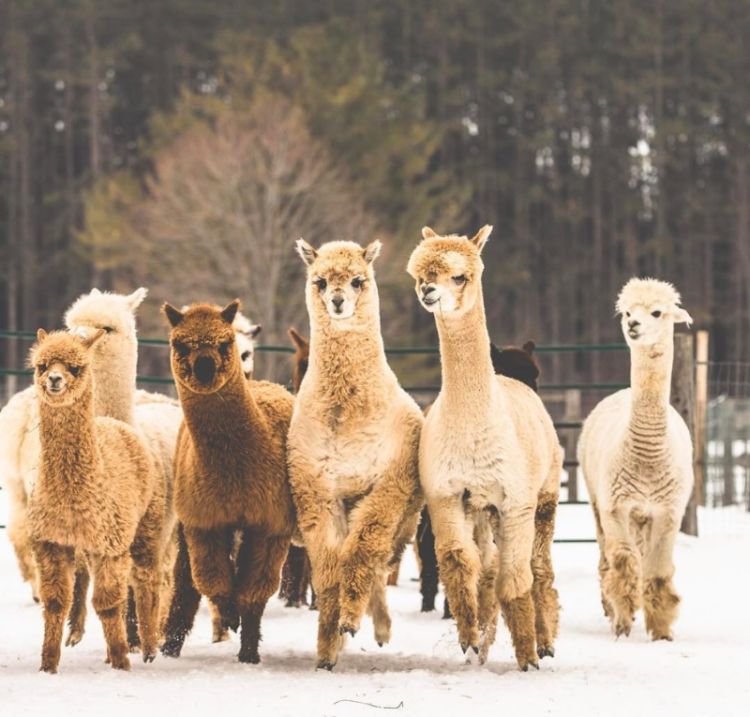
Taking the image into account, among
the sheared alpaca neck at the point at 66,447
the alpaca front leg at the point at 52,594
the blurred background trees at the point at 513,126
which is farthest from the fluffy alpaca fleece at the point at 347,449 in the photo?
the blurred background trees at the point at 513,126

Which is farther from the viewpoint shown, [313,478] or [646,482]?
[646,482]

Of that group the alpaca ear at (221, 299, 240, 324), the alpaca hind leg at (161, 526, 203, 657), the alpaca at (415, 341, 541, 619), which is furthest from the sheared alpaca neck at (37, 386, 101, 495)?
the alpaca at (415, 341, 541, 619)

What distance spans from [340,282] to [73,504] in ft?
5.07

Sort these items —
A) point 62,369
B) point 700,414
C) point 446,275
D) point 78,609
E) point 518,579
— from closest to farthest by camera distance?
point 62,369, point 446,275, point 518,579, point 78,609, point 700,414

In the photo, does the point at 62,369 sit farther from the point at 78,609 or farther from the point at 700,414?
the point at 700,414

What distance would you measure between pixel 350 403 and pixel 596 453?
2505mm

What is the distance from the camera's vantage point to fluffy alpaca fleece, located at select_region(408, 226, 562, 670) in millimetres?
6031

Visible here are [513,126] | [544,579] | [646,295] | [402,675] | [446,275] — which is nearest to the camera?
[402,675]

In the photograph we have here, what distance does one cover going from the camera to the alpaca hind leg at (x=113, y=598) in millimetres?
5914

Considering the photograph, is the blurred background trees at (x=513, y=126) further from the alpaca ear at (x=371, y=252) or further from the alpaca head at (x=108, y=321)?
the alpaca ear at (x=371, y=252)

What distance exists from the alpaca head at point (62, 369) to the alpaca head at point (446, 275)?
1.51 metres

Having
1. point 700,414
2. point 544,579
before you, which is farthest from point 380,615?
point 700,414

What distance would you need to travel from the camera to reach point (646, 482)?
756 cm

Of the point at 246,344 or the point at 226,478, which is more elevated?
the point at 246,344
